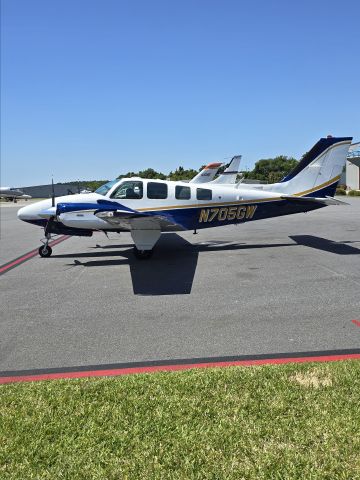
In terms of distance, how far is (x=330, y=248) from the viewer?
1167 cm

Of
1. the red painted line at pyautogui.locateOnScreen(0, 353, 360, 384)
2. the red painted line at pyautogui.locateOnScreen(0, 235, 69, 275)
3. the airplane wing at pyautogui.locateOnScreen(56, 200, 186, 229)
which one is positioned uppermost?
the airplane wing at pyautogui.locateOnScreen(56, 200, 186, 229)

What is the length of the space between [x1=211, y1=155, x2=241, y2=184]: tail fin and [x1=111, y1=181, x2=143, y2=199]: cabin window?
19075mm

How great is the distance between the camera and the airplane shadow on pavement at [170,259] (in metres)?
7.78

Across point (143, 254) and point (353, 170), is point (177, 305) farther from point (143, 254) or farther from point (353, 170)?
point (353, 170)

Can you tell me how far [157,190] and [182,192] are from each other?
76cm

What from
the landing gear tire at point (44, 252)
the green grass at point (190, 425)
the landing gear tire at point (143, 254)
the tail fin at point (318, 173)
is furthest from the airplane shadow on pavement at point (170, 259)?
the green grass at point (190, 425)

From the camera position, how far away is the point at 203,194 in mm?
11852

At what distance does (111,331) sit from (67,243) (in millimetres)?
10416

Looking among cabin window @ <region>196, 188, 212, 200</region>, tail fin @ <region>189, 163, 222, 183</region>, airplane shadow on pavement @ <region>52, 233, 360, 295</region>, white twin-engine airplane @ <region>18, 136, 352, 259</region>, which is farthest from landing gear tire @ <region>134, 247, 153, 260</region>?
tail fin @ <region>189, 163, 222, 183</region>

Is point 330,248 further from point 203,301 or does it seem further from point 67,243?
point 67,243

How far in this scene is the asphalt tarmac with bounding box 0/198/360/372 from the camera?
4.66 meters

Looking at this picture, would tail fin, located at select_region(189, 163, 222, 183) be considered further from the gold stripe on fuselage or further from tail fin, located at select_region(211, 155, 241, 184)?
the gold stripe on fuselage

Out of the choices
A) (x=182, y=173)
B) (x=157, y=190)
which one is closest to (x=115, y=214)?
(x=157, y=190)

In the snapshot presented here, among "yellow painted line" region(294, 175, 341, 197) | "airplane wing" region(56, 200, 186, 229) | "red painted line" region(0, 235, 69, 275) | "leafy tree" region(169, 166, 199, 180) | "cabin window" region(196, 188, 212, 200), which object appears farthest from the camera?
"leafy tree" region(169, 166, 199, 180)
